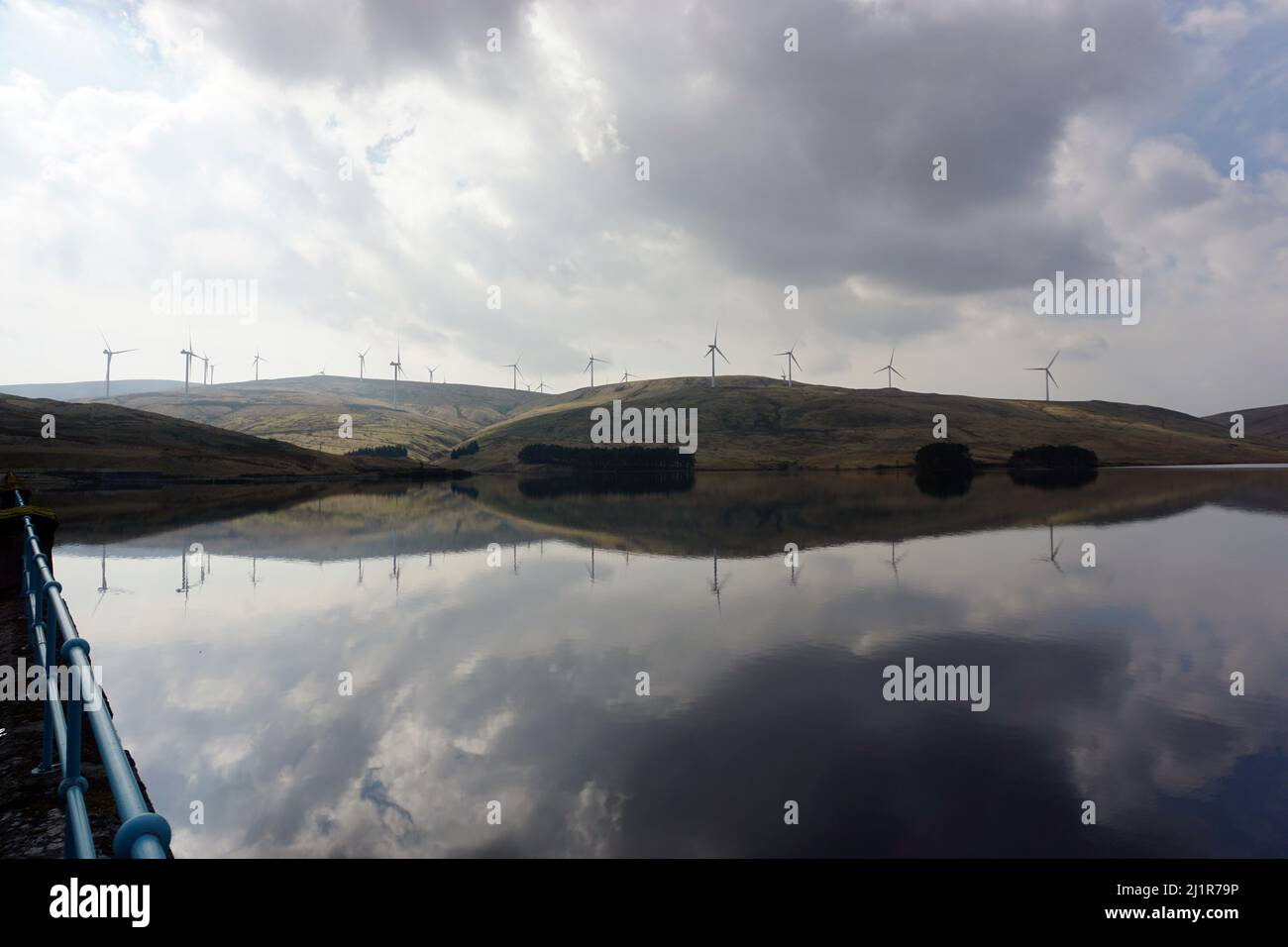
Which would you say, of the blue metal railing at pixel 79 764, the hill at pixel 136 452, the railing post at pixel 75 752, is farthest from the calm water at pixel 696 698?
the hill at pixel 136 452

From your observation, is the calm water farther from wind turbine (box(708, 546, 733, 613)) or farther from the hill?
the hill

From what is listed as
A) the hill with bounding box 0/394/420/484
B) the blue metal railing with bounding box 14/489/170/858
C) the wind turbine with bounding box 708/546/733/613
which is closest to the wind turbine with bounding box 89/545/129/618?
the blue metal railing with bounding box 14/489/170/858

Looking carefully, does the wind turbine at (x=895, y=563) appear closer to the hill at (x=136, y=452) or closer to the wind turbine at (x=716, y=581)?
the wind turbine at (x=716, y=581)

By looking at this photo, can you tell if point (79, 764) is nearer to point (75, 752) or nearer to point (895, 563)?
point (75, 752)

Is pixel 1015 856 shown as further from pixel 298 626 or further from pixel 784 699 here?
pixel 298 626

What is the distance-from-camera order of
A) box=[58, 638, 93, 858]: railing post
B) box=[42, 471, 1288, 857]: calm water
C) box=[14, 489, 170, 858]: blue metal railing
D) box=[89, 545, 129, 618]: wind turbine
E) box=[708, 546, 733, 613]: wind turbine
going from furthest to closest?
box=[708, 546, 733, 613]: wind turbine → box=[89, 545, 129, 618]: wind turbine → box=[42, 471, 1288, 857]: calm water → box=[58, 638, 93, 858]: railing post → box=[14, 489, 170, 858]: blue metal railing

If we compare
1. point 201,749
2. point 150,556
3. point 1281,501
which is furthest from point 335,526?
point 1281,501

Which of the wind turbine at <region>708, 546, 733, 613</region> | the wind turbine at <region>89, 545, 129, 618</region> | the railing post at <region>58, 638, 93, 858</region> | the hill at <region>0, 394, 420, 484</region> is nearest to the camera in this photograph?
the railing post at <region>58, 638, 93, 858</region>
